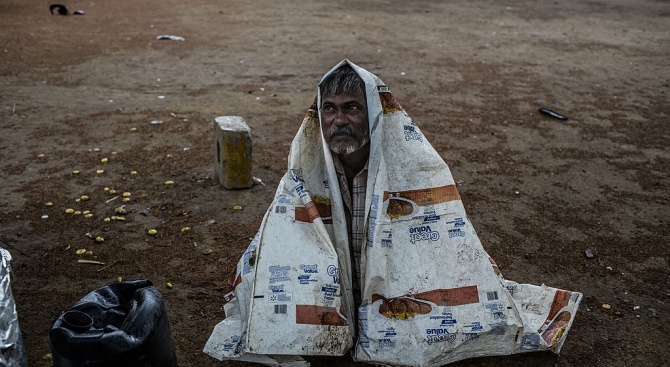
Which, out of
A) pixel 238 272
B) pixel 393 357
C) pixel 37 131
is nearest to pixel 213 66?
pixel 37 131

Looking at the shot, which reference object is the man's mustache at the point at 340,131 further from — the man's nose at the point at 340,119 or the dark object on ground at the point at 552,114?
the dark object on ground at the point at 552,114

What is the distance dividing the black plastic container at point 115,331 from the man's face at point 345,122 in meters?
1.29

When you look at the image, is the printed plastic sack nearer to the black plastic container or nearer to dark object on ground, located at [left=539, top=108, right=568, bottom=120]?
the black plastic container

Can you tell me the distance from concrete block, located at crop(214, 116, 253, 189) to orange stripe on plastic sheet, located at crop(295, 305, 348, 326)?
2618mm

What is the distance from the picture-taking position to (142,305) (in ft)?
8.91

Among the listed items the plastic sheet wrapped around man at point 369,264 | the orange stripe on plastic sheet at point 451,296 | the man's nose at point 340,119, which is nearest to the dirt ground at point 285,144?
the plastic sheet wrapped around man at point 369,264

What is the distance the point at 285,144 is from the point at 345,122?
3.51 m

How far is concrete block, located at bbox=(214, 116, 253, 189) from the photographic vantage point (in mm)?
5648

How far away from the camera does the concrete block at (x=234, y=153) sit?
18.5 ft

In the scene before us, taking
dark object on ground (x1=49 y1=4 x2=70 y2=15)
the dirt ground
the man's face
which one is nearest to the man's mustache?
the man's face

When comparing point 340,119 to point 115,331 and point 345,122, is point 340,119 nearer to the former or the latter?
point 345,122

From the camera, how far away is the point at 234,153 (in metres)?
5.67

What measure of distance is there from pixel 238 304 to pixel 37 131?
4.68 meters

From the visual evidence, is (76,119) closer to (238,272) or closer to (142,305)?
(238,272)
